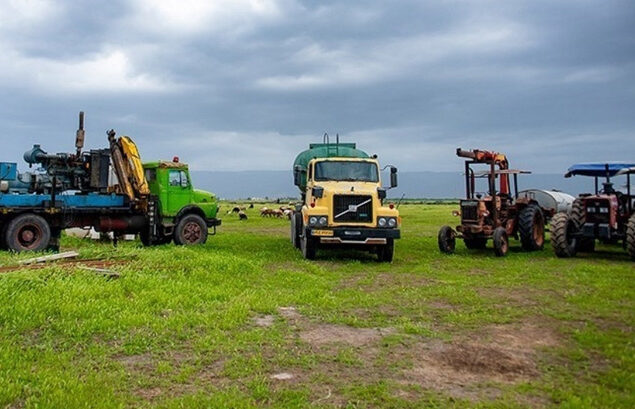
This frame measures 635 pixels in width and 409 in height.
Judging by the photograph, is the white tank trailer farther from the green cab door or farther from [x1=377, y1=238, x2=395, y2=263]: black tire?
the green cab door

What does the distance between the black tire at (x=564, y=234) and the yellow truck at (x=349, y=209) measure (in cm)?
458

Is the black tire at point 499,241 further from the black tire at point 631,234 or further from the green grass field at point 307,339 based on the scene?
the green grass field at point 307,339

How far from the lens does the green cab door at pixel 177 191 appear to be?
59.6 ft

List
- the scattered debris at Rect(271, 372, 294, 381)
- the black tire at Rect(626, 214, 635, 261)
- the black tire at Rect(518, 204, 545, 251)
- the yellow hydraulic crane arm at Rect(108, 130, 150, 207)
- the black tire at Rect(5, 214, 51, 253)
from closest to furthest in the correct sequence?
the scattered debris at Rect(271, 372, 294, 381) < the black tire at Rect(626, 214, 635, 261) < the black tire at Rect(5, 214, 51, 253) < the black tire at Rect(518, 204, 545, 251) < the yellow hydraulic crane arm at Rect(108, 130, 150, 207)

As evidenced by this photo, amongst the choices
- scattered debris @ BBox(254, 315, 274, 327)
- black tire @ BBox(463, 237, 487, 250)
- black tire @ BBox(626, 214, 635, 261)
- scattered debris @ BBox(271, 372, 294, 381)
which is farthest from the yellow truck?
scattered debris @ BBox(271, 372, 294, 381)

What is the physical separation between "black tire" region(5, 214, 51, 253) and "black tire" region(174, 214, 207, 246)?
12.9 feet

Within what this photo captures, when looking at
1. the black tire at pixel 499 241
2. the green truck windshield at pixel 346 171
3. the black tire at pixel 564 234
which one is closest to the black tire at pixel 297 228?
the green truck windshield at pixel 346 171

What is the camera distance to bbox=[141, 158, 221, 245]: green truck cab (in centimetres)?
1803

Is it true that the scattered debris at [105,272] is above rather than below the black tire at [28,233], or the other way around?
below

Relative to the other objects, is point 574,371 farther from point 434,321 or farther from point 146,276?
point 146,276

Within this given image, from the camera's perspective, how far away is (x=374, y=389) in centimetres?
497

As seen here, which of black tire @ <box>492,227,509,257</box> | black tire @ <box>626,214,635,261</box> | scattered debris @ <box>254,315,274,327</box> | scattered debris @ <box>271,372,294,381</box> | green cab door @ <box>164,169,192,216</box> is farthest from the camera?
green cab door @ <box>164,169,192,216</box>

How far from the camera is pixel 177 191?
18.3 meters

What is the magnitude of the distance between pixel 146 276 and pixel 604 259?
480 inches
